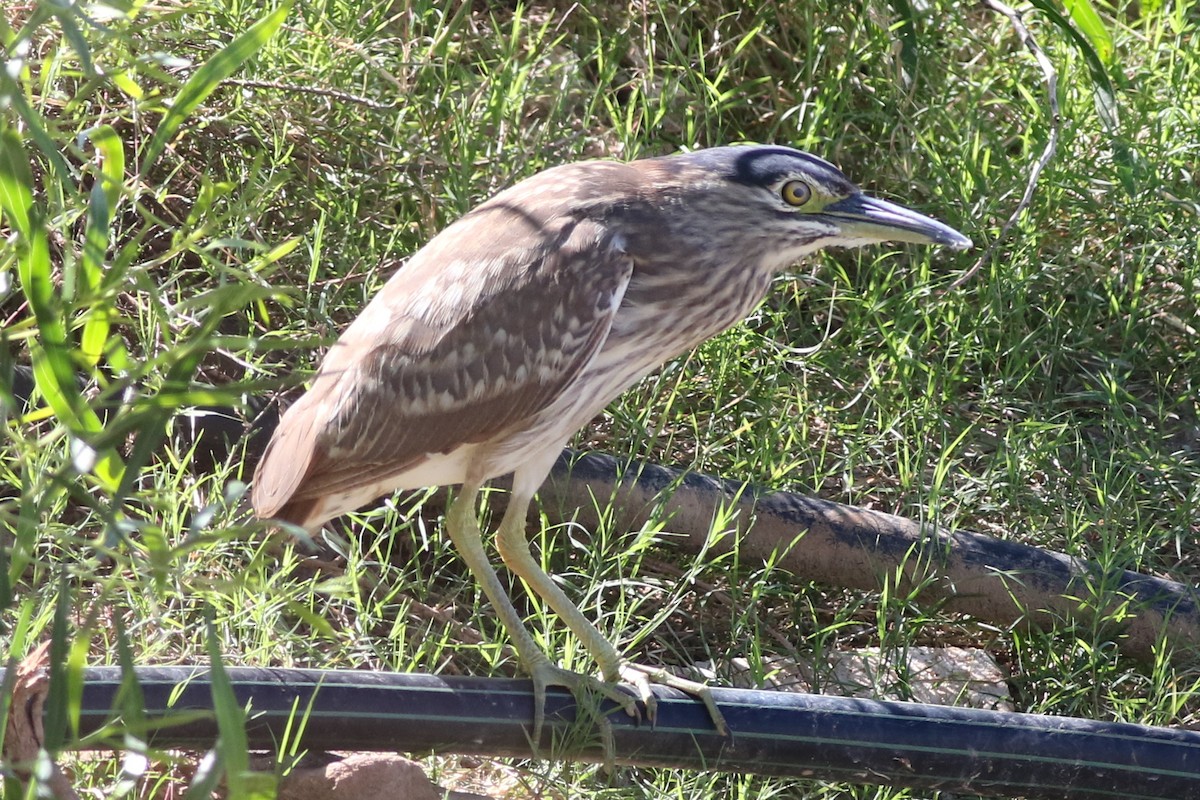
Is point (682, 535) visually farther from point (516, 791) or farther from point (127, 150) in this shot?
point (127, 150)

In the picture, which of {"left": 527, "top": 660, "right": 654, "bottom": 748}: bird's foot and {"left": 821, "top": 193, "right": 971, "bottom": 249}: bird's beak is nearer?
{"left": 527, "top": 660, "right": 654, "bottom": 748}: bird's foot

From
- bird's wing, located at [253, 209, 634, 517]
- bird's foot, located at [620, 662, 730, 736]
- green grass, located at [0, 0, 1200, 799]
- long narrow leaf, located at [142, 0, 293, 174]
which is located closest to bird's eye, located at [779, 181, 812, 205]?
bird's wing, located at [253, 209, 634, 517]

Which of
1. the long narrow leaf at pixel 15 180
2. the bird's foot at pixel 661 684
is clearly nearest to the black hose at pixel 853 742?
the bird's foot at pixel 661 684

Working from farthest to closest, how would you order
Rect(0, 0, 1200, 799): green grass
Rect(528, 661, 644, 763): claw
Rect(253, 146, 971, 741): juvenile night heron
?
Rect(0, 0, 1200, 799): green grass < Rect(253, 146, 971, 741): juvenile night heron < Rect(528, 661, 644, 763): claw

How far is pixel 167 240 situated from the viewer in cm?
440

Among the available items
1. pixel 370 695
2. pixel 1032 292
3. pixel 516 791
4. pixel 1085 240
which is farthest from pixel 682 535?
pixel 1085 240

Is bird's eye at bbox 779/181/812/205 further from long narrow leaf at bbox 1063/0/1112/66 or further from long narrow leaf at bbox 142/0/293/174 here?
long narrow leaf at bbox 142/0/293/174

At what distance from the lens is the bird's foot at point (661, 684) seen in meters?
2.97

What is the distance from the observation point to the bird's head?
3346mm

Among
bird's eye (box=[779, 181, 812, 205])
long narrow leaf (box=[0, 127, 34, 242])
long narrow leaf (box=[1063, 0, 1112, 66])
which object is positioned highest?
long narrow leaf (box=[0, 127, 34, 242])

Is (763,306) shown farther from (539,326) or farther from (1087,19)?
(539,326)

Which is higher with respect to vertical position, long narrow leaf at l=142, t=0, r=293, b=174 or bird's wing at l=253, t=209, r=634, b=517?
long narrow leaf at l=142, t=0, r=293, b=174

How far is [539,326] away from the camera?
3131 mm

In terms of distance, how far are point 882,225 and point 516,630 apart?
1220 mm
